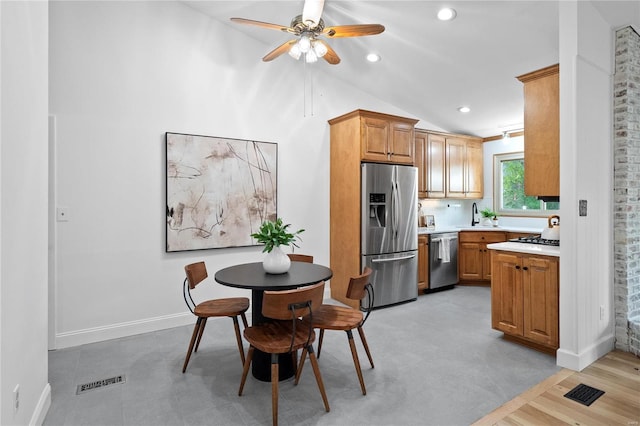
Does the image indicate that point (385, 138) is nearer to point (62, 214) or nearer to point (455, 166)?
point (455, 166)

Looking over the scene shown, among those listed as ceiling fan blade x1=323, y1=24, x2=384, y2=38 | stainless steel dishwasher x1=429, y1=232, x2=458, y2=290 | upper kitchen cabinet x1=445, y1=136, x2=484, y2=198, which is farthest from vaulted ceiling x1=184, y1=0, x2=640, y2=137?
stainless steel dishwasher x1=429, y1=232, x2=458, y2=290

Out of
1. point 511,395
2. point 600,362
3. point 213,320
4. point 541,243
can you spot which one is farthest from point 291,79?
point 600,362

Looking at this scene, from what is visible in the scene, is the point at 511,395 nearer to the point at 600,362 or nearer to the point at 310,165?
the point at 600,362

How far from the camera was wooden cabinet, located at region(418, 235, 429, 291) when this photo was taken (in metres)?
5.01

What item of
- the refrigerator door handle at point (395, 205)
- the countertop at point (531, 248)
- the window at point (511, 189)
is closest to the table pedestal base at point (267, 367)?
the countertop at point (531, 248)

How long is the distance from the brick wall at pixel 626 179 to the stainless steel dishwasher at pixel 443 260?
2.20 meters

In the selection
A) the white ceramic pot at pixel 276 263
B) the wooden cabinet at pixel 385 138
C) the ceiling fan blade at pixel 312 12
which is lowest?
the white ceramic pot at pixel 276 263

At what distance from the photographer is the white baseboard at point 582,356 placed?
2.69 meters

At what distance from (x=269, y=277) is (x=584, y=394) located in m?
2.31

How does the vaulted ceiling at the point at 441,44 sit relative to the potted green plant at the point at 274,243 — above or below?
above

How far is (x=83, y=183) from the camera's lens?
10.8ft

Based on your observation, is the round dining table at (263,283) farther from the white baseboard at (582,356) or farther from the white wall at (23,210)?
the white baseboard at (582,356)

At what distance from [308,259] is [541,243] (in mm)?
2254

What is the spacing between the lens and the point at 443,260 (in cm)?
516
